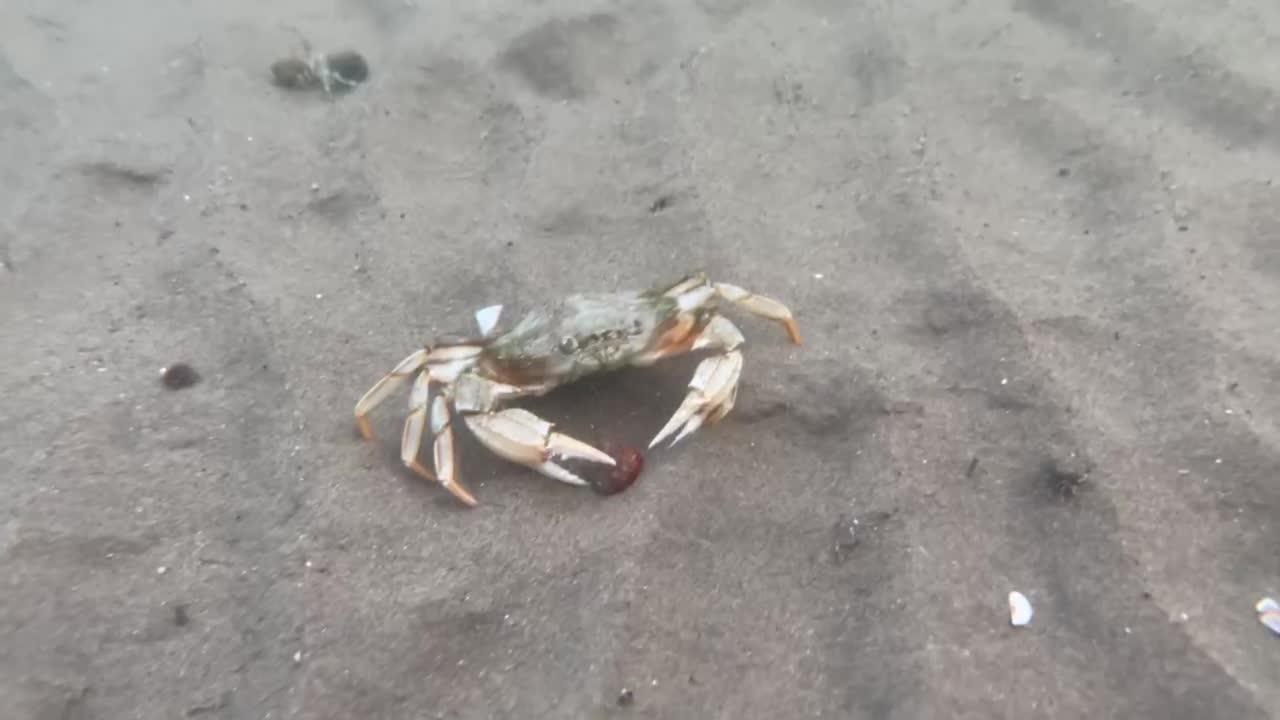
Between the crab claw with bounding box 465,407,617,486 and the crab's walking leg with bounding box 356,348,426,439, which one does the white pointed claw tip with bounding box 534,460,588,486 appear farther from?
the crab's walking leg with bounding box 356,348,426,439

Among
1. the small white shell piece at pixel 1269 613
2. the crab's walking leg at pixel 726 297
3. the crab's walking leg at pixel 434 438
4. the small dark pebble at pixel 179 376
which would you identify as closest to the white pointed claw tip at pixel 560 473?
the crab's walking leg at pixel 434 438

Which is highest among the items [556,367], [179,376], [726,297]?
[726,297]

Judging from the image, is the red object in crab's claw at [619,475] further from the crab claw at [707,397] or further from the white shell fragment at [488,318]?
the white shell fragment at [488,318]

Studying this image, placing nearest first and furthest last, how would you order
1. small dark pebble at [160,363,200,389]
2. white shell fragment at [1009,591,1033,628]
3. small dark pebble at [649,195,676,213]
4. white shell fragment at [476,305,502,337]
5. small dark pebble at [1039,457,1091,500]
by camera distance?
white shell fragment at [1009,591,1033,628] < small dark pebble at [1039,457,1091,500] < small dark pebble at [160,363,200,389] < white shell fragment at [476,305,502,337] < small dark pebble at [649,195,676,213]

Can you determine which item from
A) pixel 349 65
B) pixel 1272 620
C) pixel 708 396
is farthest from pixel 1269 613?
pixel 349 65

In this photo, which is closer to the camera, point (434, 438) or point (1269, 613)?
point (1269, 613)

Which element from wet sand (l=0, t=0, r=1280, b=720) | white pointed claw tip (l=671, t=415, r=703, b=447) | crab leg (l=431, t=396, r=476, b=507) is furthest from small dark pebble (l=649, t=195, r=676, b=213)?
crab leg (l=431, t=396, r=476, b=507)

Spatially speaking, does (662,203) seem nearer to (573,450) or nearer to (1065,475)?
(573,450)

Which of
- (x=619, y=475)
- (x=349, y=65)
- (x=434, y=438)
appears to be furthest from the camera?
(x=349, y=65)
